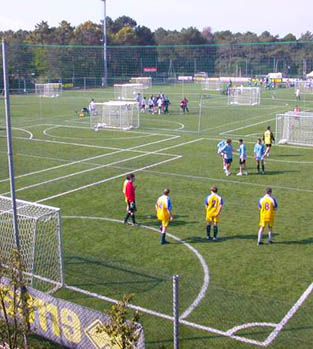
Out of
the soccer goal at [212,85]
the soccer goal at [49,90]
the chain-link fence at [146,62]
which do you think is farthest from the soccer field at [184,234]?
the chain-link fence at [146,62]

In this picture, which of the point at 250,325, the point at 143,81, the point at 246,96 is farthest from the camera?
the point at 143,81

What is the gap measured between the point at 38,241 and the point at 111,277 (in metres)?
2.23

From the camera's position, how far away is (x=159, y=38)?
11931cm

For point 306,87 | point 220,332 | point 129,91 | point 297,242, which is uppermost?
point 306,87

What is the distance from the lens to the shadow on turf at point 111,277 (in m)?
11.8

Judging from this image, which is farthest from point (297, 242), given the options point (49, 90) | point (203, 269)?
point (49, 90)

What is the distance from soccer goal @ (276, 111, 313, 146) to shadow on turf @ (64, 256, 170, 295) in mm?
19633

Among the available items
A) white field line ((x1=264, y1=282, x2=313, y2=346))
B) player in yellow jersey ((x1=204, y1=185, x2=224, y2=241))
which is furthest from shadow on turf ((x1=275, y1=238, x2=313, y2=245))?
white field line ((x1=264, y1=282, x2=313, y2=346))

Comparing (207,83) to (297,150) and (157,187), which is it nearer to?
(297,150)

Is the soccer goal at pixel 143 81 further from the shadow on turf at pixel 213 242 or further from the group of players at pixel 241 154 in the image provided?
the shadow on turf at pixel 213 242

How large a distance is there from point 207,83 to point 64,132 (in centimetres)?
4489

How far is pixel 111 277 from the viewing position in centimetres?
1227

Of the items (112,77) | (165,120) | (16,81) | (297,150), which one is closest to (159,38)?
(112,77)

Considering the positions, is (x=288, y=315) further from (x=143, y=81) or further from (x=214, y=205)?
(x=143, y=81)
